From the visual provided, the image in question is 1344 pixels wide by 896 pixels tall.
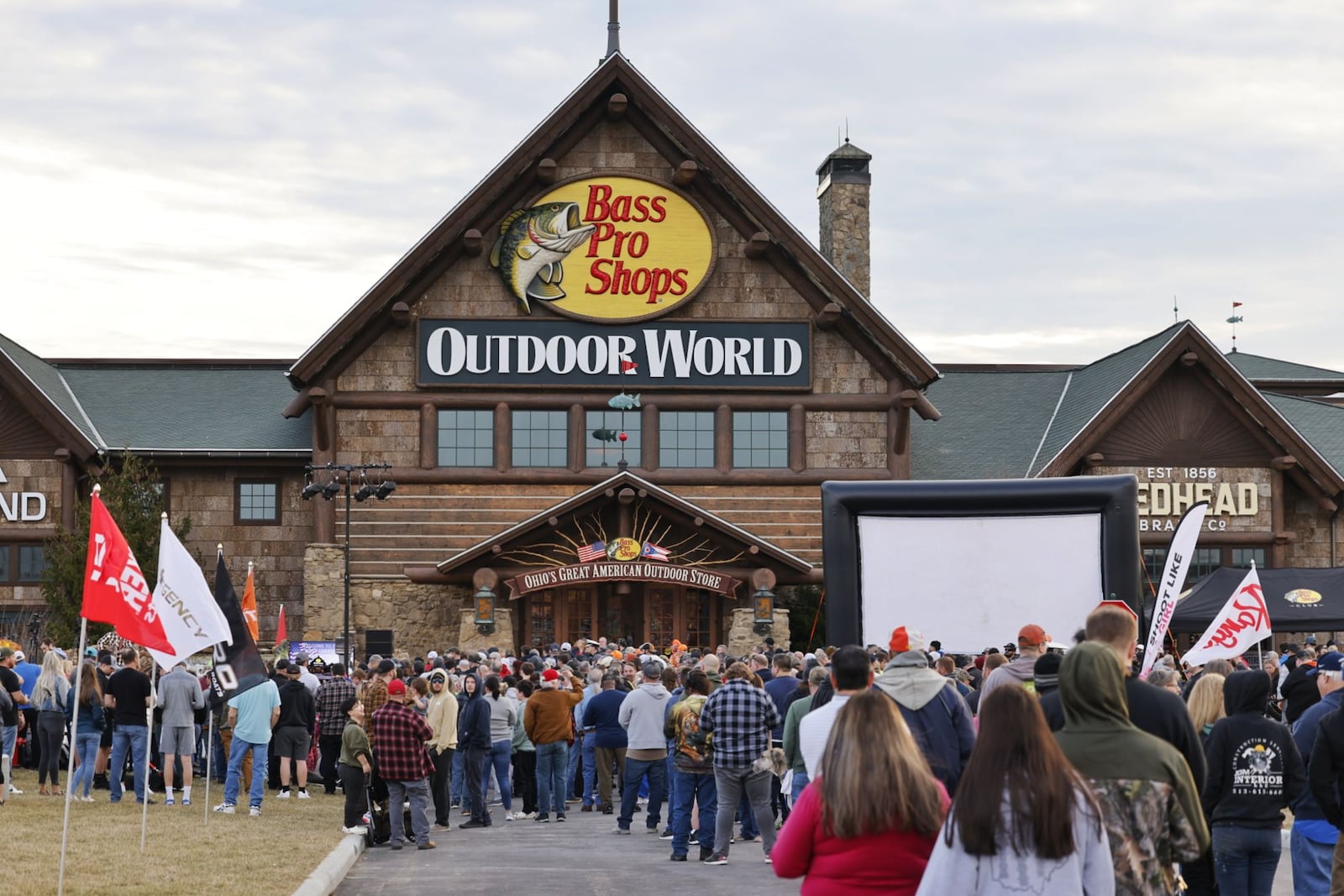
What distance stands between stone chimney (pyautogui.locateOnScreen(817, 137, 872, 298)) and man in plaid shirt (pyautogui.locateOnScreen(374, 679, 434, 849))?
91.0 feet

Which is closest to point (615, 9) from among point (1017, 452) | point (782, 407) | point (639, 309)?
point (639, 309)

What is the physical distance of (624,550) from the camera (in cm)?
3303

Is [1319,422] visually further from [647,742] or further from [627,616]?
[647,742]

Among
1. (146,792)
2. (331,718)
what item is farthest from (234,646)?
(331,718)

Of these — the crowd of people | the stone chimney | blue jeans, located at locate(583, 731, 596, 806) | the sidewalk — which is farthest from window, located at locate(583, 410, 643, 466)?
the sidewalk

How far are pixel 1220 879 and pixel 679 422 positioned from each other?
86.4 ft

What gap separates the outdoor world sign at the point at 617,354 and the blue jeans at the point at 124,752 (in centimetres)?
1608

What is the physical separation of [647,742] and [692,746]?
1.82 m

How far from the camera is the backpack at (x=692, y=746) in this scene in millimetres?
15758

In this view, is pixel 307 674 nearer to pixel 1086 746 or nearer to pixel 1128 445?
pixel 1086 746

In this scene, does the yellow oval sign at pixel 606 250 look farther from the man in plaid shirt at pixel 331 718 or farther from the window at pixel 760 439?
the man in plaid shirt at pixel 331 718

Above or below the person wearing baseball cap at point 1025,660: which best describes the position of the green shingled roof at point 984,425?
above

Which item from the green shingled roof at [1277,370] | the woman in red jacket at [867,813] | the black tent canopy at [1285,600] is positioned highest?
the green shingled roof at [1277,370]

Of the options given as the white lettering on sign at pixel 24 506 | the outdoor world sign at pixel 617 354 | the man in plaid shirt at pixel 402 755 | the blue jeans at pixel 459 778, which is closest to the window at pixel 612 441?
the outdoor world sign at pixel 617 354
